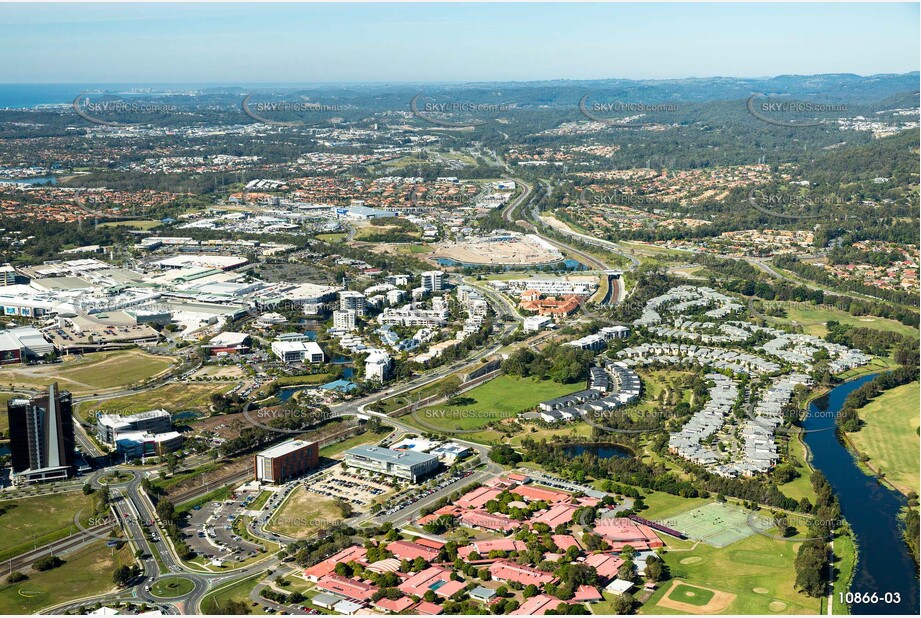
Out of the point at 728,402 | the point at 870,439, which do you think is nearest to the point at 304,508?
the point at 728,402

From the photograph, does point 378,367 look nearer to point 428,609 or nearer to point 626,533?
point 626,533

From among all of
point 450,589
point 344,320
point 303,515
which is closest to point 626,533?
point 450,589

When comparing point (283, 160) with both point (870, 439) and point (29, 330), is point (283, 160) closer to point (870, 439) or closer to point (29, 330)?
point (29, 330)

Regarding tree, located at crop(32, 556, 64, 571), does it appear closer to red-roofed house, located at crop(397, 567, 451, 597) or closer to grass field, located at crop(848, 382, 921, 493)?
red-roofed house, located at crop(397, 567, 451, 597)

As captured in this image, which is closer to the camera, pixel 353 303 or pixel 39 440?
pixel 39 440

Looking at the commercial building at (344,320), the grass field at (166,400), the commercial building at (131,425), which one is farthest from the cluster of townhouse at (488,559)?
the commercial building at (344,320)

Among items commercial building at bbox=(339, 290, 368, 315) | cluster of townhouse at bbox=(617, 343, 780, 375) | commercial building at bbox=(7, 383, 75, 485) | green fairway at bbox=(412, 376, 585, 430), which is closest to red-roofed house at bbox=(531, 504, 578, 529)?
green fairway at bbox=(412, 376, 585, 430)
